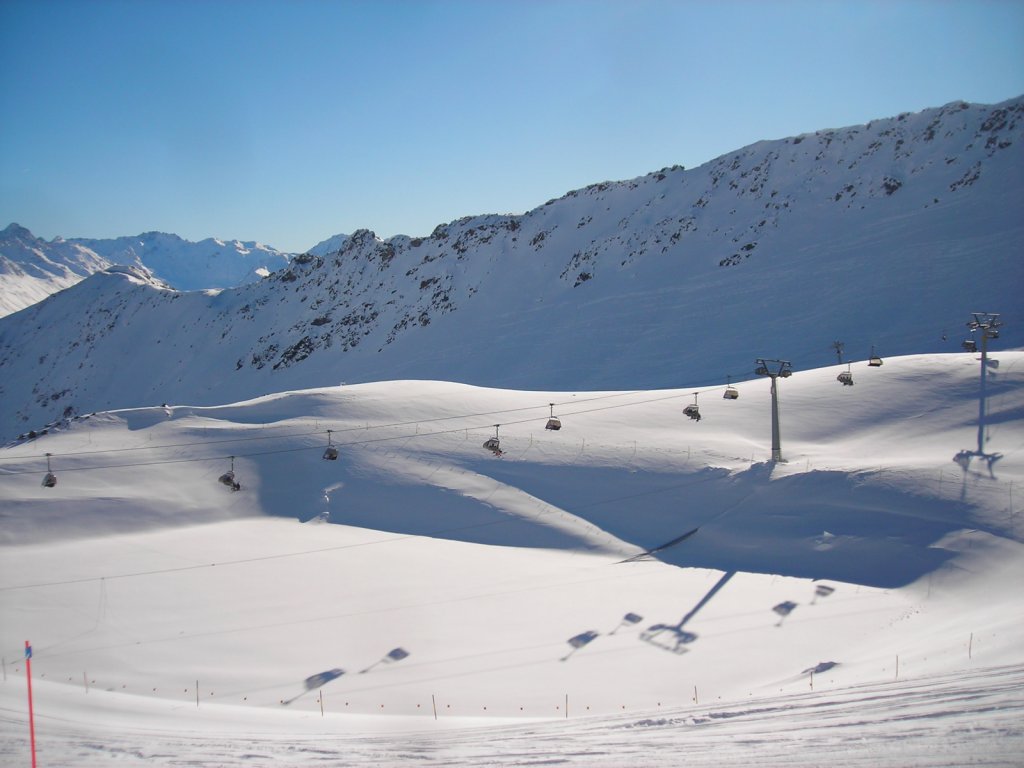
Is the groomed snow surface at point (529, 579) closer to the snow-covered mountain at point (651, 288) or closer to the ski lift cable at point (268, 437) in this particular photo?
the ski lift cable at point (268, 437)

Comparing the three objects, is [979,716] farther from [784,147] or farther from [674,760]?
[784,147]

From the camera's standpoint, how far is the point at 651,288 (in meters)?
88.4

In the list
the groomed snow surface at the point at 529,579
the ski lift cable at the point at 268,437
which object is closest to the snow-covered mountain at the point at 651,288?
the ski lift cable at the point at 268,437

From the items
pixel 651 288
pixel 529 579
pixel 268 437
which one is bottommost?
pixel 529 579

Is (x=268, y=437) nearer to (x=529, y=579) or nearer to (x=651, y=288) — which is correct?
(x=529, y=579)

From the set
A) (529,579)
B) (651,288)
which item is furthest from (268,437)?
(651,288)

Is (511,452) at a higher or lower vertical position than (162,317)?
lower

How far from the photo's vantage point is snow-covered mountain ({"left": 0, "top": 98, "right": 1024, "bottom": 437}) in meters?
69.4

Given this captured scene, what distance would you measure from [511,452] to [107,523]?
667 inches

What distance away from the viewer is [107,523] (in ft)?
96.2

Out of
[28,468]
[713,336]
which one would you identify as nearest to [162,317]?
[713,336]

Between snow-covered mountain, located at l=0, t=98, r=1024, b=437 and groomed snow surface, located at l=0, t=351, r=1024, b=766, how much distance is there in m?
32.2

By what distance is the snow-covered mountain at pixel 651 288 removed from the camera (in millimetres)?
69438

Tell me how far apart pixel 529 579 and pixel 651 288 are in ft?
224
